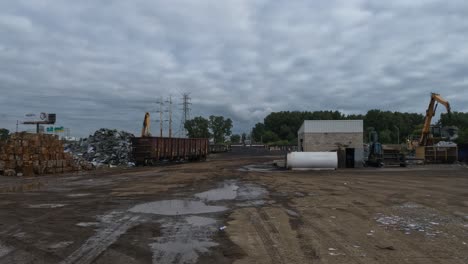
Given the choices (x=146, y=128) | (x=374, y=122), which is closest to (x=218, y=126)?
(x=374, y=122)

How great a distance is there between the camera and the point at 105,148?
41406 millimetres

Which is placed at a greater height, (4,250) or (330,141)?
(330,141)

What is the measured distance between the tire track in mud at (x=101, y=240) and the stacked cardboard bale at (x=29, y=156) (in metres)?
19.3

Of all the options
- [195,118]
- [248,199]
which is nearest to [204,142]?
[248,199]

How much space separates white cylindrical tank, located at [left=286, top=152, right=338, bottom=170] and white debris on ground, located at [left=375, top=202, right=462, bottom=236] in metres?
21.2

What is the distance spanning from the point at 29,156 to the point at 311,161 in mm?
20041

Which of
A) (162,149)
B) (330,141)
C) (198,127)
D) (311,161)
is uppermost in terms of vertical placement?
(198,127)

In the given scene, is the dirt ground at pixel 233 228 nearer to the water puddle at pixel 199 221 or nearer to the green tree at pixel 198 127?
the water puddle at pixel 199 221

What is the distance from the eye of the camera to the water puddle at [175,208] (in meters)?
11.1

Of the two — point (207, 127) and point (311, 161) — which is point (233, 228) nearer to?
point (311, 161)

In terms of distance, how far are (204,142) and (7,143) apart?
30240 millimetres

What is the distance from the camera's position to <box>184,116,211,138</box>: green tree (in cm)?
17600

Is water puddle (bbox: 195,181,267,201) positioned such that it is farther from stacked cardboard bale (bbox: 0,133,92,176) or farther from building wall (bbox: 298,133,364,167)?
building wall (bbox: 298,133,364,167)

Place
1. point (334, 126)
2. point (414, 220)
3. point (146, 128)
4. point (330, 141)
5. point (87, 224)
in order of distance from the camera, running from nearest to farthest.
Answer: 1. point (87, 224)
2. point (414, 220)
3. point (330, 141)
4. point (334, 126)
5. point (146, 128)
